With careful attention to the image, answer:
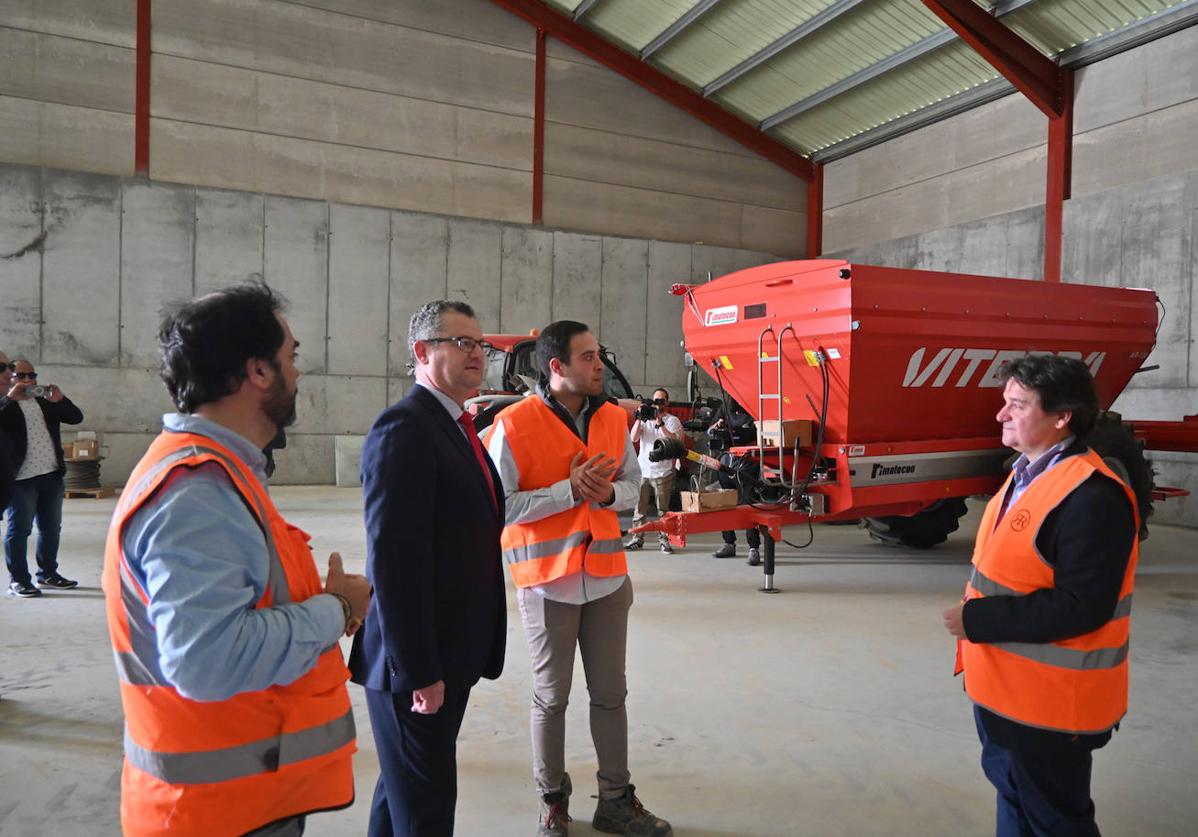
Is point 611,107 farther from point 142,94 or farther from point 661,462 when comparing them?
point 661,462

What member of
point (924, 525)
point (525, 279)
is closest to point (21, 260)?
point (525, 279)

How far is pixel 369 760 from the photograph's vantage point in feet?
11.0

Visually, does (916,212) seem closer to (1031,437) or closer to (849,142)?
(849,142)

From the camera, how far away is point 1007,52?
452 inches

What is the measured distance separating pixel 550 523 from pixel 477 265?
1208 cm

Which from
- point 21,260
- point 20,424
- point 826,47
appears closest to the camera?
point 20,424

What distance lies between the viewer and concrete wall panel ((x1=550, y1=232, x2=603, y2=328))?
1505 cm

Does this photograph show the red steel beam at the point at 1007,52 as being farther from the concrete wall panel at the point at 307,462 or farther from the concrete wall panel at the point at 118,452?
the concrete wall panel at the point at 118,452

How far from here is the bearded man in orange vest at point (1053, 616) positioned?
193 centimetres

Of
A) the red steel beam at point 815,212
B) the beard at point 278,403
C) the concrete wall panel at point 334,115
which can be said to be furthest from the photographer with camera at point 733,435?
the red steel beam at point 815,212

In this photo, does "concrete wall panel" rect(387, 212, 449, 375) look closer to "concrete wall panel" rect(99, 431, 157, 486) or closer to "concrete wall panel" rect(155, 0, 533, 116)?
"concrete wall panel" rect(155, 0, 533, 116)

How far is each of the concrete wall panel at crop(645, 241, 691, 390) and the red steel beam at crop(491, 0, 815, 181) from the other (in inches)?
103

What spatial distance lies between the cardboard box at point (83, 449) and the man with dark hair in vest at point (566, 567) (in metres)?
10.5

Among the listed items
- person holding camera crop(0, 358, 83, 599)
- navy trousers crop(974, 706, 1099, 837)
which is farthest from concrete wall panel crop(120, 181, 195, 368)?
navy trousers crop(974, 706, 1099, 837)
